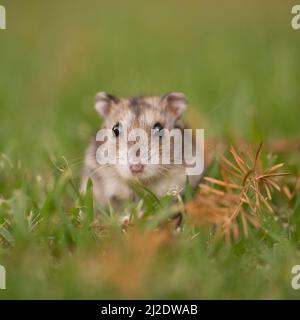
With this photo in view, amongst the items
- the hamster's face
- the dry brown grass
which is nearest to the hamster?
the hamster's face

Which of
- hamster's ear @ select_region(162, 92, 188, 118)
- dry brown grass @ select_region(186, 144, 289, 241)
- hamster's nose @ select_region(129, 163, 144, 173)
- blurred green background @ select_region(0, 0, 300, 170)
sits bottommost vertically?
dry brown grass @ select_region(186, 144, 289, 241)

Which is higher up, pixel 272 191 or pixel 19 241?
pixel 272 191

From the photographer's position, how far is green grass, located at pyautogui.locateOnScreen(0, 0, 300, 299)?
329 cm

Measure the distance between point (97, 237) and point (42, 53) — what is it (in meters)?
6.92

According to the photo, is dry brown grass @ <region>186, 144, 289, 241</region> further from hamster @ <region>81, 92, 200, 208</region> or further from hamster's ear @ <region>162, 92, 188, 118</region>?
hamster's ear @ <region>162, 92, 188, 118</region>

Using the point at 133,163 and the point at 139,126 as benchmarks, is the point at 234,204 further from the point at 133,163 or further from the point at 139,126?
the point at 139,126

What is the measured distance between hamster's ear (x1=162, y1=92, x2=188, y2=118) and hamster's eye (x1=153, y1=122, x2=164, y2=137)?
0.93 feet

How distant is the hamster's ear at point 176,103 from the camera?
4887 millimetres

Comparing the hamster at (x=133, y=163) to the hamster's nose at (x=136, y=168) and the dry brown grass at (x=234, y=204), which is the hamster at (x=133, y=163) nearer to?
the hamster's nose at (x=136, y=168)

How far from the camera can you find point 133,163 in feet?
13.8

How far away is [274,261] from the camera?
3.58m
